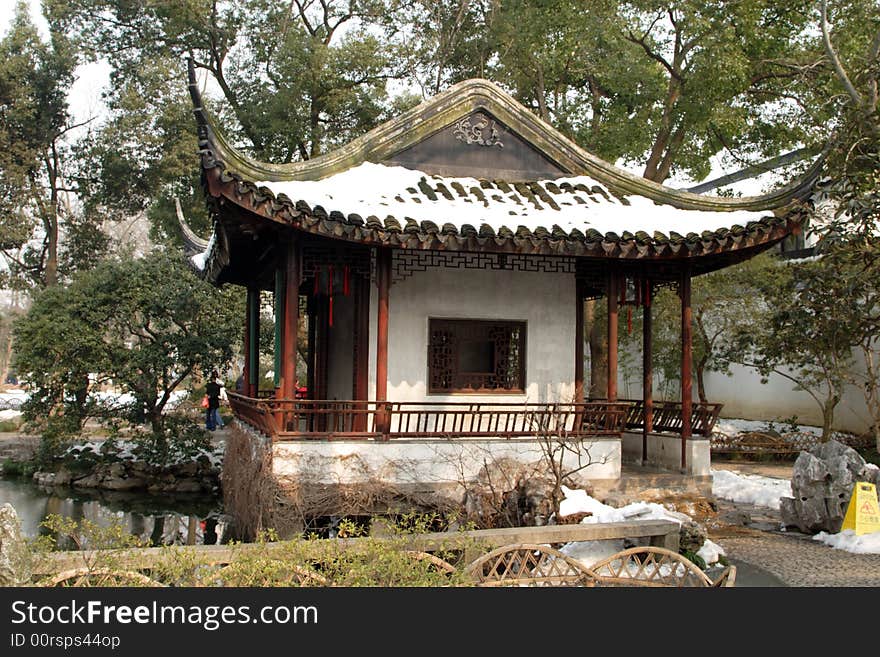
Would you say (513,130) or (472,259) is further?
(513,130)

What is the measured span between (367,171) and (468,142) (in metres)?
1.37

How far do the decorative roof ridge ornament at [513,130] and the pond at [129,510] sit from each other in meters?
5.44

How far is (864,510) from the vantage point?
27.0ft

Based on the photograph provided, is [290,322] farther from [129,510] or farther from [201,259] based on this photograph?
[129,510]

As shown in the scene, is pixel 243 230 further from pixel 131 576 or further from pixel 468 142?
pixel 131 576

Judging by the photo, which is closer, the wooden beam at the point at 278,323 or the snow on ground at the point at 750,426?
the wooden beam at the point at 278,323

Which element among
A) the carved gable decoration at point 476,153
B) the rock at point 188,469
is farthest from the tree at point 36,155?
the carved gable decoration at point 476,153

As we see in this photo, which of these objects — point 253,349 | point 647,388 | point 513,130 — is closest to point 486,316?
point 513,130

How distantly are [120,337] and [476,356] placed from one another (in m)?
9.13

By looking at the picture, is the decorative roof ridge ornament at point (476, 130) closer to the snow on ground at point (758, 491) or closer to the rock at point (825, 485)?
the rock at point (825, 485)

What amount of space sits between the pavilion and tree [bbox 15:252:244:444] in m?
5.43

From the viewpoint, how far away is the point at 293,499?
310 inches

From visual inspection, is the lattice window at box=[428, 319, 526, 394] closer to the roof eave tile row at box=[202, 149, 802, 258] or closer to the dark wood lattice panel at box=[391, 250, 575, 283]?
the dark wood lattice panel at box=[391, 250, 575, 283]

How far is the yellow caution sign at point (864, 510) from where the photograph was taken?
8180 mm
